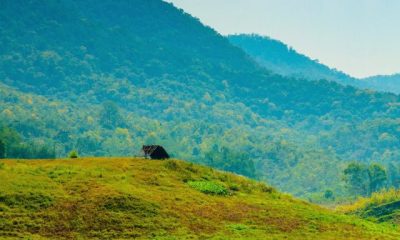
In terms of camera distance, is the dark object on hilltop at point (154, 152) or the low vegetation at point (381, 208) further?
the low vegetation at point (381, 208)

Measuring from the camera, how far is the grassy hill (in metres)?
57.3

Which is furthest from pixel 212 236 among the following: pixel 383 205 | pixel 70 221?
pixel 383 205

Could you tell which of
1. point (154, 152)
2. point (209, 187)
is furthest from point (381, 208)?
point (209, 187)

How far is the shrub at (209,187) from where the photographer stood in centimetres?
7269

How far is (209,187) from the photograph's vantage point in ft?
242

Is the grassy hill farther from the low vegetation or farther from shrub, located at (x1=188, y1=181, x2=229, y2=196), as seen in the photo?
the low vegetation

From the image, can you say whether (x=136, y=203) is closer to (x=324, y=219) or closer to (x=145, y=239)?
(x=145, y=239)

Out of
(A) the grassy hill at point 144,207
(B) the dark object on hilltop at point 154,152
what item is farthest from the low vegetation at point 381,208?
(B) the dark object on hilltop at point 154,152

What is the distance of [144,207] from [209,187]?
12786 mm

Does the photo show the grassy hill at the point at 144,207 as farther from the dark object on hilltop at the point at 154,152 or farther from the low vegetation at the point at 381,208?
the low vegetation at the point at 381,208

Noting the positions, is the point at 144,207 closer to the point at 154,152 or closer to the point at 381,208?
the point at 154,152

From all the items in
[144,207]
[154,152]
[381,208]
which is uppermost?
[154,152]

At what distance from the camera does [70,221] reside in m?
57.2

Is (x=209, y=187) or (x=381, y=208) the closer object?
(x=209, y=187)
